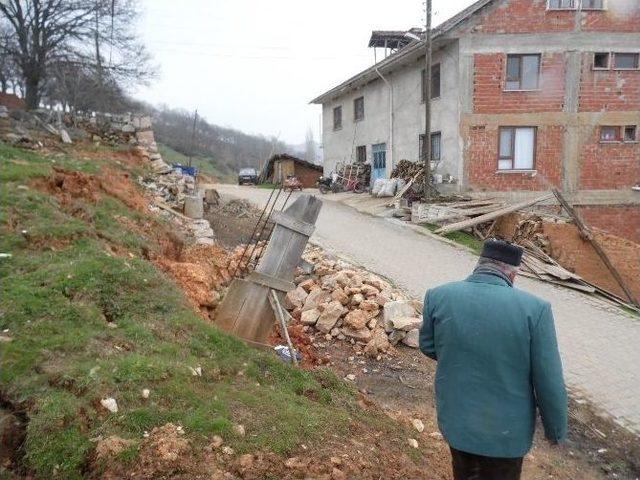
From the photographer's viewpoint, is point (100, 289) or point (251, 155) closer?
point (100, 289)

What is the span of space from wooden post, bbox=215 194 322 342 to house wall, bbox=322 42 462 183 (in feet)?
48.4

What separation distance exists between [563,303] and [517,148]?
10960mm

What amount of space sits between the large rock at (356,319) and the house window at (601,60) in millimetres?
16960

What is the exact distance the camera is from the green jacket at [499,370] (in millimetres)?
2594

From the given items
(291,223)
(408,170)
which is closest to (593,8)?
(408,170)

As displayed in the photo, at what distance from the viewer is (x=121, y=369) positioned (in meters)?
3.58

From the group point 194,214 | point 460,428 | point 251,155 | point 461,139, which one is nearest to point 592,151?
point 461,139

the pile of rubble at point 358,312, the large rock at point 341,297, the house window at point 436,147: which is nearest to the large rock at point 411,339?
the pile of rubble at point 358,312

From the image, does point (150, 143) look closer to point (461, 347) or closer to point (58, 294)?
point (58, 294)

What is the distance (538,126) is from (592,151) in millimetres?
2338

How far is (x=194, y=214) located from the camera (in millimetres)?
13305

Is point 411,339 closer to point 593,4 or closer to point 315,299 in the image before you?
point 315,299

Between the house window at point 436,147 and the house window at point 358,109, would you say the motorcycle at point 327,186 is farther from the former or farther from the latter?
the house window at point 436,147

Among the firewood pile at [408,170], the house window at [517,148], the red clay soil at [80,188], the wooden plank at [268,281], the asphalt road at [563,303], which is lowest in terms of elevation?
the asphalt road at [563,303]
